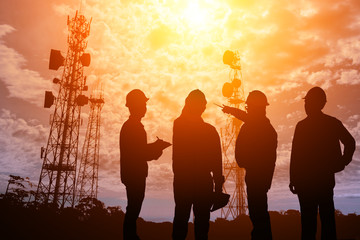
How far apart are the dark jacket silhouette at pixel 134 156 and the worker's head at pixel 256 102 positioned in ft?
5.47

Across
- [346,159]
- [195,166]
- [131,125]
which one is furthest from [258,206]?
[131,125]

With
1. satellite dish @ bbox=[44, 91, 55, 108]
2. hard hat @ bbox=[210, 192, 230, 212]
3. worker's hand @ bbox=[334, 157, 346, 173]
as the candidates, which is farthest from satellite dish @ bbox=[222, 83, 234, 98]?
hard hat @ bbox=[210, 192, 230, 212]

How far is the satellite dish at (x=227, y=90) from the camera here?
33.6m

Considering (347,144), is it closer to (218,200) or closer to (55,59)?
(218,200)

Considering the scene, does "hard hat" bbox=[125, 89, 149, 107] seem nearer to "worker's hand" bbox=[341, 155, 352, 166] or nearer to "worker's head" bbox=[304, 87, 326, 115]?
"worker's head" bbox=[304, 87, 326, 115]

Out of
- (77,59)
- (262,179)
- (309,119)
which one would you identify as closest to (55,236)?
(262,179)

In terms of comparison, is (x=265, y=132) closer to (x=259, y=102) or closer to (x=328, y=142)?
(x=259, y=102)

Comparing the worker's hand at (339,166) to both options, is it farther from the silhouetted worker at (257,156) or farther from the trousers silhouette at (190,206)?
the trousers silhouette at (190,206)

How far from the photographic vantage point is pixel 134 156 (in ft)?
16.5

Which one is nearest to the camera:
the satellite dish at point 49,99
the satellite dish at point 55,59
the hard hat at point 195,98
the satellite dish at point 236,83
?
the hard hat at point 195,98

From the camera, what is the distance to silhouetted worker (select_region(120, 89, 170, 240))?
486 centimetres

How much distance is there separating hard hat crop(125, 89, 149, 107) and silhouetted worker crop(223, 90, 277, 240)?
1735 millimetres

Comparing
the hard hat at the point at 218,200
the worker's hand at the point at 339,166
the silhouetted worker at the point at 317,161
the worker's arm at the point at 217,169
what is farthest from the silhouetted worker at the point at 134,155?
the worker's hand at the point at 339,166

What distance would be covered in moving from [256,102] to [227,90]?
1136 inches
